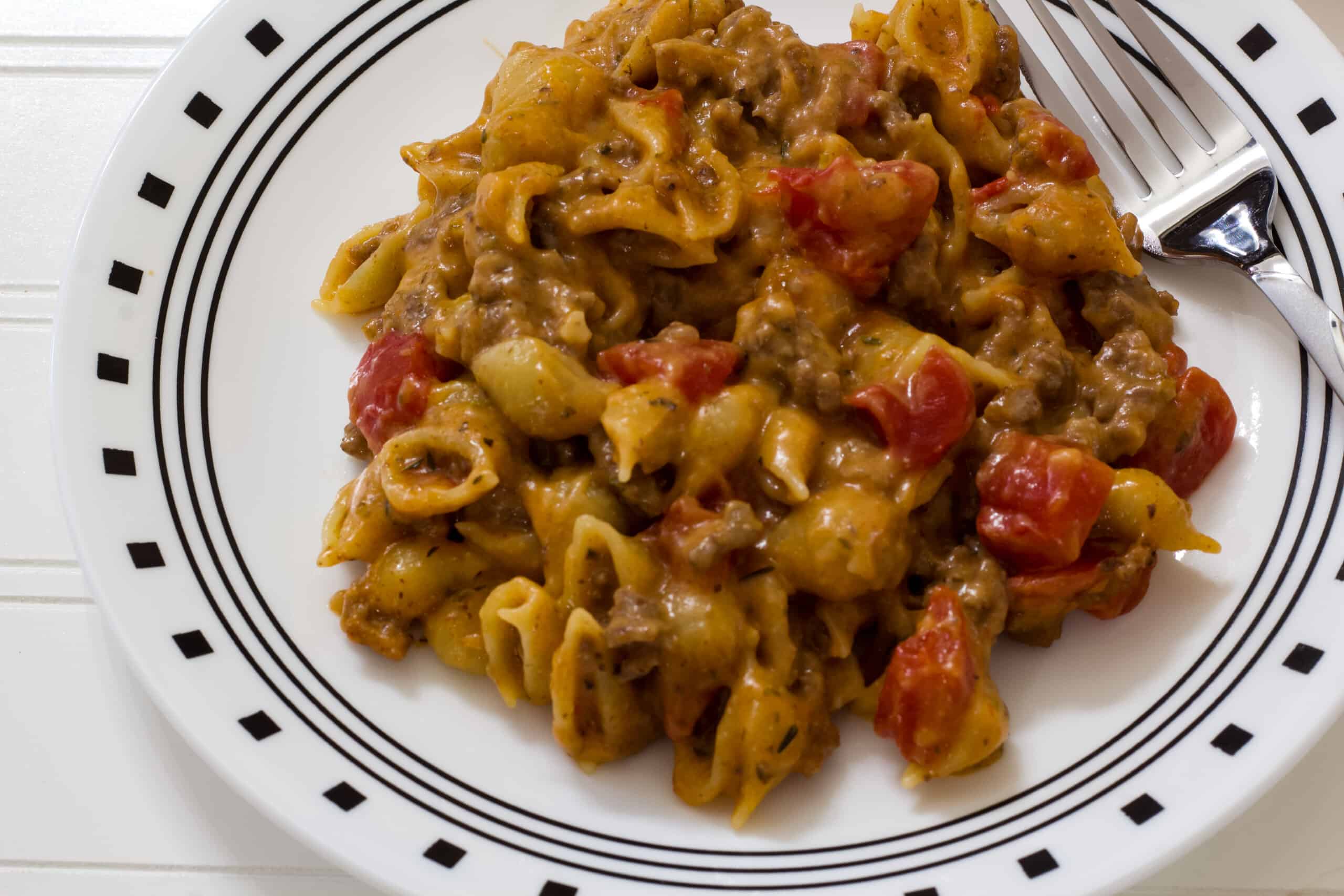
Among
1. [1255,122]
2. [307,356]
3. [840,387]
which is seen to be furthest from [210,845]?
[1255,122]

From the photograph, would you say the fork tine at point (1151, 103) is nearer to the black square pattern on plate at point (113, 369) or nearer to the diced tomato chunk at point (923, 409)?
the diced tomato chunk at point (923, 409)

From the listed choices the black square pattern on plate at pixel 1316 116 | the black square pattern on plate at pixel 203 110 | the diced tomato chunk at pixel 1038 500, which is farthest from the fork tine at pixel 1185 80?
the black square pattern on plate at pixel 203 110

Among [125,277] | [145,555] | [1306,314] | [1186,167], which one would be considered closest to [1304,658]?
[1306,314]

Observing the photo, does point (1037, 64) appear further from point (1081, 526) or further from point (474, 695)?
point (474, 695)

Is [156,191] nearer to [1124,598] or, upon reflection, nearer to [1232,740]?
[1124,598]

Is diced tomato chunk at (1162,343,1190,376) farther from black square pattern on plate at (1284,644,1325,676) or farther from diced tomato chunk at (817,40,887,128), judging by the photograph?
diced tomato chunk at (817,40,887,128)

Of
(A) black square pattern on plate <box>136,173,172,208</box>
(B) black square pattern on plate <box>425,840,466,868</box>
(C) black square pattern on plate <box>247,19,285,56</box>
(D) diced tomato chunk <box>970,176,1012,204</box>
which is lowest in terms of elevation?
(B) black square pattern on plate <box>425,840,466,868</box>

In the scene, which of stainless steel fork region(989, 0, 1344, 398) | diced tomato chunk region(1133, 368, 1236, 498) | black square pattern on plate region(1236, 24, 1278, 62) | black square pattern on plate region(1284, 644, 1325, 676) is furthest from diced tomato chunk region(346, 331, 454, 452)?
black square pattern on plate region(1236, 24, 1278, 62)
